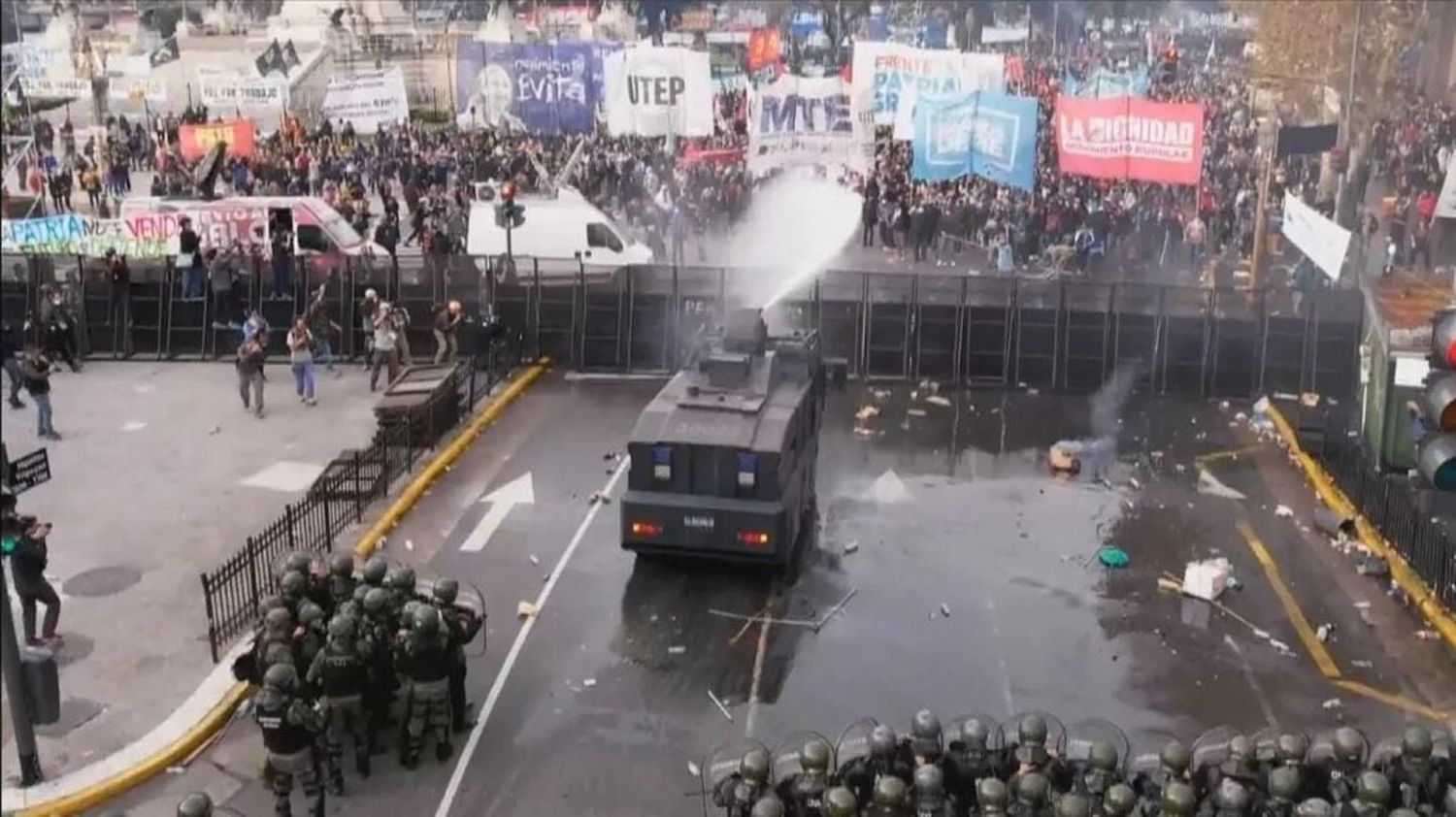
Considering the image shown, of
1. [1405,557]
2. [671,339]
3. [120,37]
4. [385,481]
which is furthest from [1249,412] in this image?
[120,37]

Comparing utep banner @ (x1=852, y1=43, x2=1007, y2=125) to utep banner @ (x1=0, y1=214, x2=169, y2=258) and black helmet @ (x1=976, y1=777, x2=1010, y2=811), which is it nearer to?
utep banner @ (x1=0, y1=214, x2=169, y2=258)

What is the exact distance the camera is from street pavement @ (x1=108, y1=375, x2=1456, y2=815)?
12055mm

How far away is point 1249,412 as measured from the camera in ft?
72.9

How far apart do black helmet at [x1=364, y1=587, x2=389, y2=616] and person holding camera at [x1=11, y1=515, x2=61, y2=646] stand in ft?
10.1

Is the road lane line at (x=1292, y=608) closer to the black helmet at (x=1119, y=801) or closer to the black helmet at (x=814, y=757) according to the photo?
the black helmet at (x=1119, y=801)

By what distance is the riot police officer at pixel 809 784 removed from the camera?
9570mm

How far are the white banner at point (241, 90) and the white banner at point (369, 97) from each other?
6155mm

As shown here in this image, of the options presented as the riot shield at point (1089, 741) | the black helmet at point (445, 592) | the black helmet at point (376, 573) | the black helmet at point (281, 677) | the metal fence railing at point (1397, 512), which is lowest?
the metal fence railing at point (1397, 512)

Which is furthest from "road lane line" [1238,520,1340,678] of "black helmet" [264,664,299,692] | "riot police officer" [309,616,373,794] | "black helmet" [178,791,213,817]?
"black helmet" [178,791,213,817]

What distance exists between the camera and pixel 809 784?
9.60m

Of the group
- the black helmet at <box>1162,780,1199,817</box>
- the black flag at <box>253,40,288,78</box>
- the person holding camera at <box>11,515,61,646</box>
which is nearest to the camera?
the black helmet at <box>1162,780,1199,817</box>

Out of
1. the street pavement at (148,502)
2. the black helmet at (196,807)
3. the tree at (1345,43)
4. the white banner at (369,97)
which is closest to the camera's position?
the black helmet at (196,807)

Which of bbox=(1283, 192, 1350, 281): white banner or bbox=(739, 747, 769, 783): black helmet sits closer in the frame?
bbox=(739, 747, 769, 783): black helmet

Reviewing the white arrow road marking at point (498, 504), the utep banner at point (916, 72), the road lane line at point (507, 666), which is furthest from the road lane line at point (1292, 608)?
the utep banner at point (916, 72)
